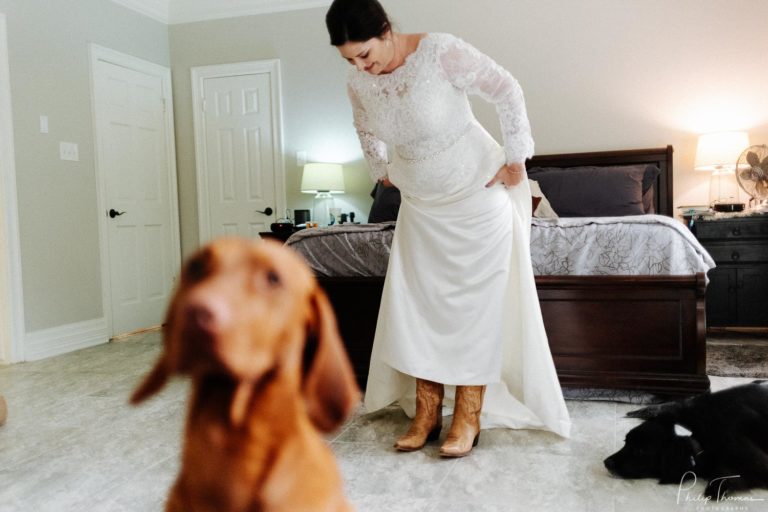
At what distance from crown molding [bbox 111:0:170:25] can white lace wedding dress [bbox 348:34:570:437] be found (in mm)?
4189

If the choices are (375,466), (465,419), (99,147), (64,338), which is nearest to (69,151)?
(99,147)

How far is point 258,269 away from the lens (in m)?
0.30

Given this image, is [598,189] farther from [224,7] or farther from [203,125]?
[224,7]

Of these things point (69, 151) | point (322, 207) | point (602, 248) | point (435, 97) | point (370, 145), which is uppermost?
point (69, 151)

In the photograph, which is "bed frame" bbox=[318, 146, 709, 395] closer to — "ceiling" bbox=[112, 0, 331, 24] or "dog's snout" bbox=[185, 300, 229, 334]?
"dog's snout" bbox=[185, 300, 229, 334]

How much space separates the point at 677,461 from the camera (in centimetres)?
189

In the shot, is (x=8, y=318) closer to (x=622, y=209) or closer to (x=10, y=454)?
(x=10, y=454)

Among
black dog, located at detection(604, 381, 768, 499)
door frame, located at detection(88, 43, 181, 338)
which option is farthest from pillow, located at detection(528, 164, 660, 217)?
door frame, located at detection(88, 43, 181, 338)

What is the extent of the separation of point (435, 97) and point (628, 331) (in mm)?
1584

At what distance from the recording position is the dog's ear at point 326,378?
33 centimetres

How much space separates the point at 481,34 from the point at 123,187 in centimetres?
326

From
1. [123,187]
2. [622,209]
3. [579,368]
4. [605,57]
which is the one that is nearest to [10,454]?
[579,368]

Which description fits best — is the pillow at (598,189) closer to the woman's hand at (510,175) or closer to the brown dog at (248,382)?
the woman's hand at (510,175)

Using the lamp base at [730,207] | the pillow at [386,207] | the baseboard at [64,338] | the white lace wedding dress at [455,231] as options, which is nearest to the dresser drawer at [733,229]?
the lamp base at [730,207]
